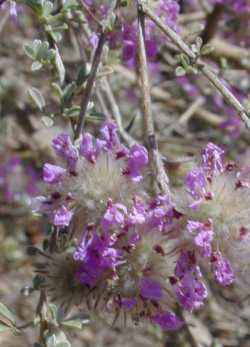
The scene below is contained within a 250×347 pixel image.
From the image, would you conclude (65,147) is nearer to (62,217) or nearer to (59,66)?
(62,217)

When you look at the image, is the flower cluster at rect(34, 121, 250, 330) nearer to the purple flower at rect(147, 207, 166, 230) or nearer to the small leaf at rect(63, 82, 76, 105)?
the purple flower at rect(147, 207, 166, 230)

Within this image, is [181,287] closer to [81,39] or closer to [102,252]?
[102,252]

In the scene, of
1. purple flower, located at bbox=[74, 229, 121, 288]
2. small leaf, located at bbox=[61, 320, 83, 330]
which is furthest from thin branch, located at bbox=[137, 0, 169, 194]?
small leaf, located at bbox=[61, 320, 83, 330]

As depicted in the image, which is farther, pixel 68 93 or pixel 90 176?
pixel 68 93

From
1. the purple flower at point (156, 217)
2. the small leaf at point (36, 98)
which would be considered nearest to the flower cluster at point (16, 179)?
the small leaf at point (36, 98)

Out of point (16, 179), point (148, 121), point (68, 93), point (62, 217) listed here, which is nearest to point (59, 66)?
point (68, 93)

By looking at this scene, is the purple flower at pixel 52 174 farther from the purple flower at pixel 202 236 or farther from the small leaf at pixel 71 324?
the small leaf at pixel 71 324

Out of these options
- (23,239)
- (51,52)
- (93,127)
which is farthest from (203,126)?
(51,52)
